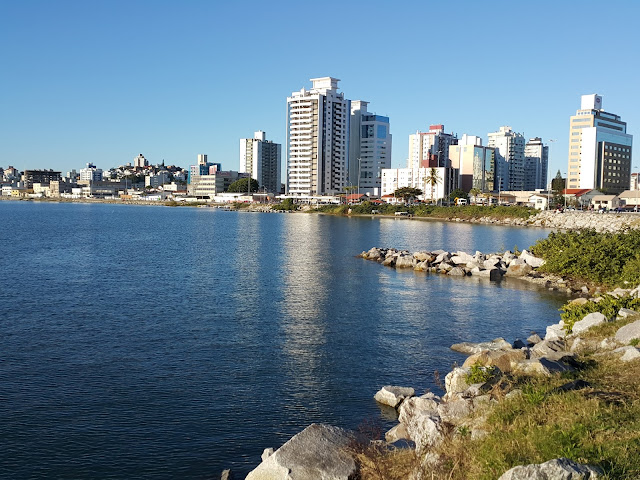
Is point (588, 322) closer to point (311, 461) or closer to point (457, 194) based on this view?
point (311, 461)

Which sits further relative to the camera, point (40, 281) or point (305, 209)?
point (305, 209)

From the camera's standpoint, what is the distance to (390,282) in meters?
40.0

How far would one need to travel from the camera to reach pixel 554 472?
716 cm

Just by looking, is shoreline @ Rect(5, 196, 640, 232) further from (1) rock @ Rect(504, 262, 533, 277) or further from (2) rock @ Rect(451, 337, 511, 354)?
(2) rock @ Rect(451, 337, 511, 354)

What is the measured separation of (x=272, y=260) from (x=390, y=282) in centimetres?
1504

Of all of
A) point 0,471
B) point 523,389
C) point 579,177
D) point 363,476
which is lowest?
point 0,471

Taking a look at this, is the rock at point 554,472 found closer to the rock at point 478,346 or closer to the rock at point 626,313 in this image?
the rock at point 478,346

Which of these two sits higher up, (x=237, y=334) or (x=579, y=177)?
(x=579, y=177)

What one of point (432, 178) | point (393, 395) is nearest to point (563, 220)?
point (432, 178)

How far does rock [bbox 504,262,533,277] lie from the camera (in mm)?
43247

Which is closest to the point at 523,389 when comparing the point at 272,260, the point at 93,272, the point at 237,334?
the point at 237,334

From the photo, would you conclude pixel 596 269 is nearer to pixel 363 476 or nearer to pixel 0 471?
pixel 363 476

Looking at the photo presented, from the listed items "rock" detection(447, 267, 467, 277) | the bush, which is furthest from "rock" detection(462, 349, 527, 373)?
"rock" detection(447, 267, 467, 277)

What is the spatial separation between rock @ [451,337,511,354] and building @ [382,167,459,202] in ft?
528
